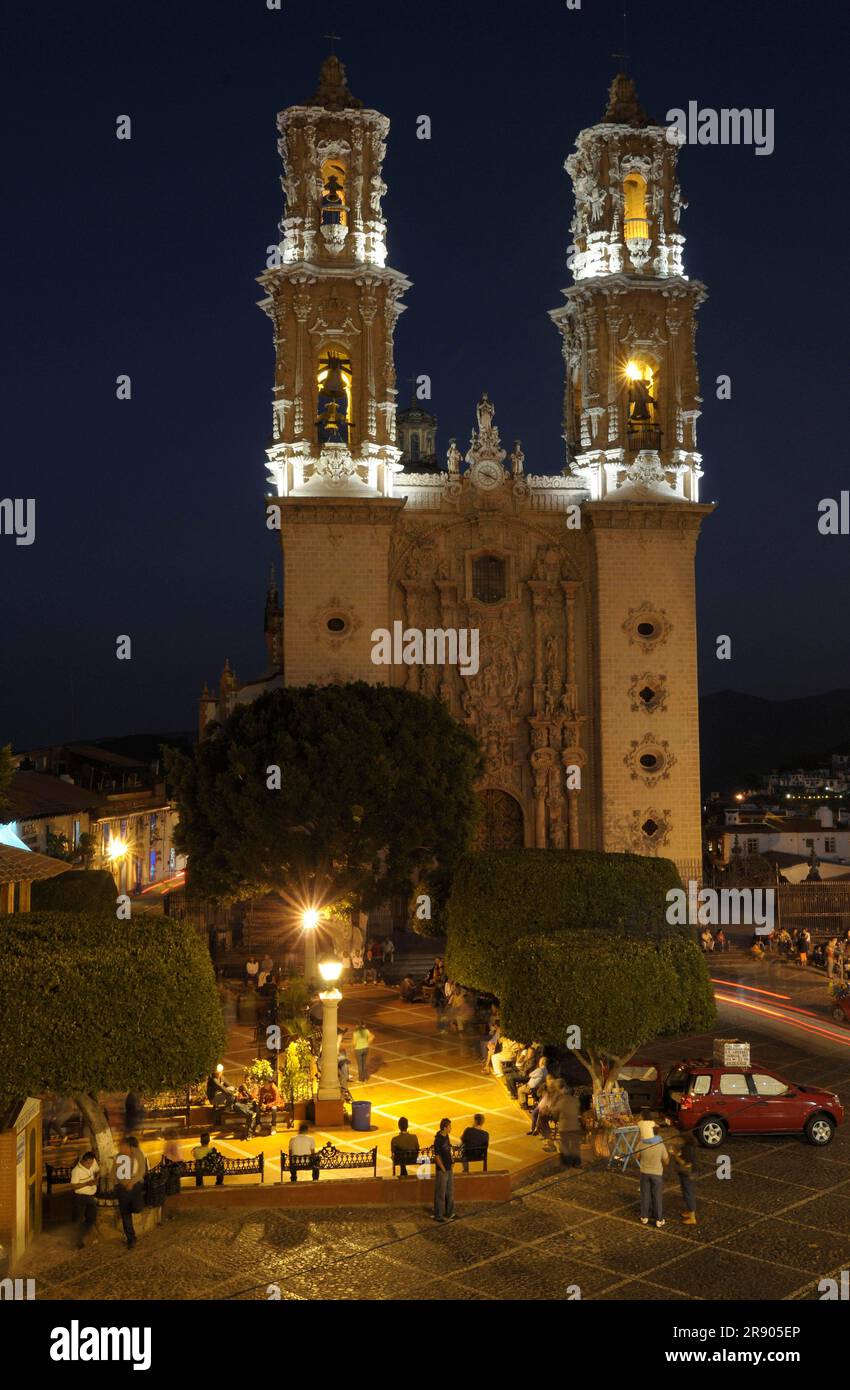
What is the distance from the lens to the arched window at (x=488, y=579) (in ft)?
140

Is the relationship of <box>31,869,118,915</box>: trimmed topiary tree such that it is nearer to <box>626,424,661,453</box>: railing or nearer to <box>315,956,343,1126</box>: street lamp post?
<box>315,956,343,1126</box>: street lamp post

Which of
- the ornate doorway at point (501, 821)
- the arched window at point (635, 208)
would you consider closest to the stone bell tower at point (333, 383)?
the ornate doorway at point (501, 821)

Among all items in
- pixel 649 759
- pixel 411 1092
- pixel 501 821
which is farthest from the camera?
pixel 501 821

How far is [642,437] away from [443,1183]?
31883 millimetres

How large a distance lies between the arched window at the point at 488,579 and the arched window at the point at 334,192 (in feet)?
41.0

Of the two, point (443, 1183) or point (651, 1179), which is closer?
point (651, 1179)

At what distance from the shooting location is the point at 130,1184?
1566cm

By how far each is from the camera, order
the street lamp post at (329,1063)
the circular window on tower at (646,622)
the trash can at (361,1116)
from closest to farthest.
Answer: the trash can at (361,1116)
the street lamp post at (329,1063)
the circular window on tower at (646,622)

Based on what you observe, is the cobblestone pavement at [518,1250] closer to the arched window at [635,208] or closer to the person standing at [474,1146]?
the person standing at [474,1146]

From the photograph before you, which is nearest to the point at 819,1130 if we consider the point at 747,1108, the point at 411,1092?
the point at 747,1108

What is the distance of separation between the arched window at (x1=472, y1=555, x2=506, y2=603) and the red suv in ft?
82.1

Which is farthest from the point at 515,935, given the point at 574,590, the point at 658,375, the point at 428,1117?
the point at 658,375

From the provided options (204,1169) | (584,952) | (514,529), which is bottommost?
(204,1169)

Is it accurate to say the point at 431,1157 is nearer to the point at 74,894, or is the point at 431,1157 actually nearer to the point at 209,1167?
the point at 209,1167
